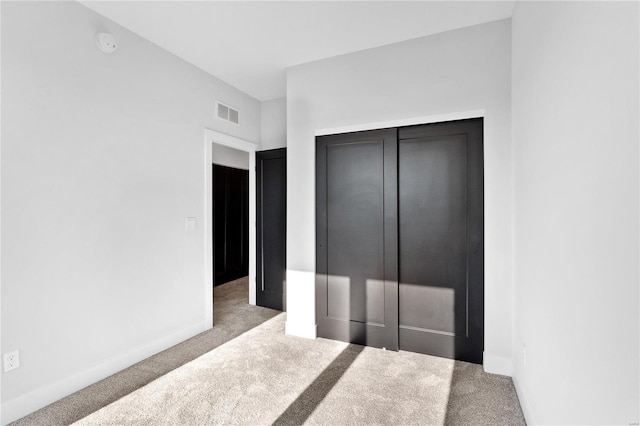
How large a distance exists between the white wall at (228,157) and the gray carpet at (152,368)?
2.34 metres

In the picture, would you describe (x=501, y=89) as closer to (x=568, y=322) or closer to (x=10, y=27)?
(x=568, y=322)

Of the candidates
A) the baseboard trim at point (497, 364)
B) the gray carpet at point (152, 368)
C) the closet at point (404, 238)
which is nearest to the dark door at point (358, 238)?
the closet at point (404, 238)

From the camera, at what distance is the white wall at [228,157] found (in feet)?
17.0

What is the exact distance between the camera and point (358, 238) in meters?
2.97

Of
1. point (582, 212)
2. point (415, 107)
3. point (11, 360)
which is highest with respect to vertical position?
point (415, 107)

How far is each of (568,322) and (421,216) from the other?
161 centimetres

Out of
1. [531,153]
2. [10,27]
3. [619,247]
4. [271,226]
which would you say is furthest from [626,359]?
[271,226]

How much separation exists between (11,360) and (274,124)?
3347 millimetres

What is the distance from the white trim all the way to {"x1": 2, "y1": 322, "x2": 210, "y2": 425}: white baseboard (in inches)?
98.2

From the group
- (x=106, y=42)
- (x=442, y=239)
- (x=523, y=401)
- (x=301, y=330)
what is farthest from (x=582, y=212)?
(x=106, y=42)

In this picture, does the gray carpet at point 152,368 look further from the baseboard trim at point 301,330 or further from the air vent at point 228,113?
the air vent at point 228,113

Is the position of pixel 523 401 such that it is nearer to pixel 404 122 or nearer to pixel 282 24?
pixel 404 122

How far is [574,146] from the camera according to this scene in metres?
1.12

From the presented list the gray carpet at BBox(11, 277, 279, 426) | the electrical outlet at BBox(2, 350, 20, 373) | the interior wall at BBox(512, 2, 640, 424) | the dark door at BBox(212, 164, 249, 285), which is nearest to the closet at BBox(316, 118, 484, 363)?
the interior wall at BBox(512, 2, 640, 424)
